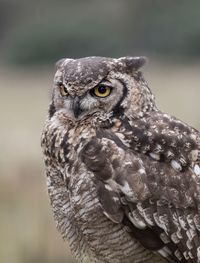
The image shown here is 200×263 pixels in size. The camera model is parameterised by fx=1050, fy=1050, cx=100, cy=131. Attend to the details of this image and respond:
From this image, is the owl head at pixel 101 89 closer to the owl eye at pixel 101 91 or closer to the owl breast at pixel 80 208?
the owl eye at pixel 101 91

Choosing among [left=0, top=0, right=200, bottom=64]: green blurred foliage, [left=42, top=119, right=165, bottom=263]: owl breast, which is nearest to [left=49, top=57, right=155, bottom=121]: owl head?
[left=42, top=119, right=165, bottom=263]: owl breast

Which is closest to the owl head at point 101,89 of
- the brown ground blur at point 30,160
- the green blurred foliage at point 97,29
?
the brown ground blur at point 30,160

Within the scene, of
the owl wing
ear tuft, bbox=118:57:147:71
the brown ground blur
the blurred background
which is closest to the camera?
the owl wing

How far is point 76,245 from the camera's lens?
562 cm

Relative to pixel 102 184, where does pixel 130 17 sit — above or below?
above

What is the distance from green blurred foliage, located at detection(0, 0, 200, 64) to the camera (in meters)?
32.1

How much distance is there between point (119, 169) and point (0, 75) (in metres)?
21.7

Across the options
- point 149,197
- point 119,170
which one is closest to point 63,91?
point 119,170

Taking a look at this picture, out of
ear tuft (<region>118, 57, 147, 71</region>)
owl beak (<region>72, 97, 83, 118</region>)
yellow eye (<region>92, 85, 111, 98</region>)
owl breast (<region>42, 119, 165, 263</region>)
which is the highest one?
ear tuft (<region>118, 57, 147, 71</region>)

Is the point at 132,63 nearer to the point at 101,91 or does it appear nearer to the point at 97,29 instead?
the point at 101,91

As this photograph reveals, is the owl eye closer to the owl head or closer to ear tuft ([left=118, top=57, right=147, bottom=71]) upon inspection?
the owl head

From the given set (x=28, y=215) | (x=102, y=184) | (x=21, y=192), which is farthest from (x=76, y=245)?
(x=21, y=192)

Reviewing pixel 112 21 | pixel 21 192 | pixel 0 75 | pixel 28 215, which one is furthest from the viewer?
pixel 112 21

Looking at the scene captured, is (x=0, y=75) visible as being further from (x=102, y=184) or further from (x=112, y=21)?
(x=102, y=184)
